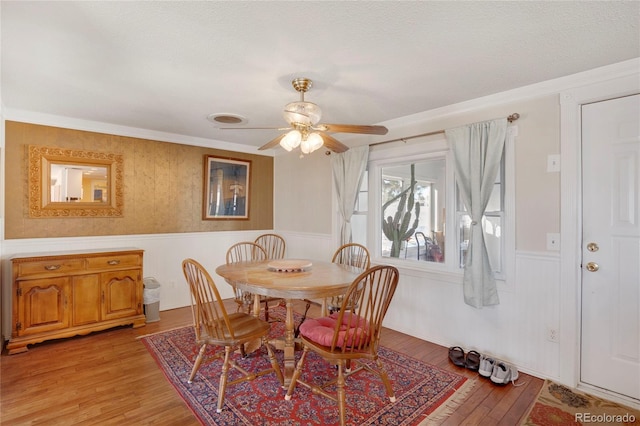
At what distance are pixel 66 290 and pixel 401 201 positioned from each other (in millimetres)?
3570

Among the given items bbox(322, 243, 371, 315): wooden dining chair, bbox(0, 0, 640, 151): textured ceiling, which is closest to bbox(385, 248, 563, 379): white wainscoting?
bbox(322, 243, 371, 315): wooden dining chair

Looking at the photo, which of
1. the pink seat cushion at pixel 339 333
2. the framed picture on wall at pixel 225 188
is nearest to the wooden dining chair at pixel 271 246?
the framed picture on wall at pixel 225 188

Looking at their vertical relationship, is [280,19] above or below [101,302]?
above

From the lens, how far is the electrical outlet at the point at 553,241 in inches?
93.5

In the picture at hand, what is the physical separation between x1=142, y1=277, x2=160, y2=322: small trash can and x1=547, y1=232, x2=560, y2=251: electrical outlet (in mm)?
3988

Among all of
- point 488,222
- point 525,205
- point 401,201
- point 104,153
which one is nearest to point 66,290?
point 104,153

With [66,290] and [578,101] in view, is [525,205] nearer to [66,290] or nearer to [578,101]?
[578,101]

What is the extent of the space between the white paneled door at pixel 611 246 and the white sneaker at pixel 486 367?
2.02ft

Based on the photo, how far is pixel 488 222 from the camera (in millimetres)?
2779

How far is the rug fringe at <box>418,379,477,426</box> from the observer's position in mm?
1938

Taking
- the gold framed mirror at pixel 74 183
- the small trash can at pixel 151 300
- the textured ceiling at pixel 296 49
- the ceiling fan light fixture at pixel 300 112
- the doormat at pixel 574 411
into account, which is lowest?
the doormat at pixel 574 411

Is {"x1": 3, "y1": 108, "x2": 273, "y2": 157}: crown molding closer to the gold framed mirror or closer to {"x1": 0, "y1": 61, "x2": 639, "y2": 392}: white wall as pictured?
{"x1": 0, "y1": 61, "x2": 639, "y2": 392}: white wall

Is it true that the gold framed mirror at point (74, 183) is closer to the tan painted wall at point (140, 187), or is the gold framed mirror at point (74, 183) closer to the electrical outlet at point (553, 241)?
the tan painted wall at point (140, 187)

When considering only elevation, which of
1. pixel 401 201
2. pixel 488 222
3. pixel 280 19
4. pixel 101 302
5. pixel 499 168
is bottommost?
pixel 101 302
